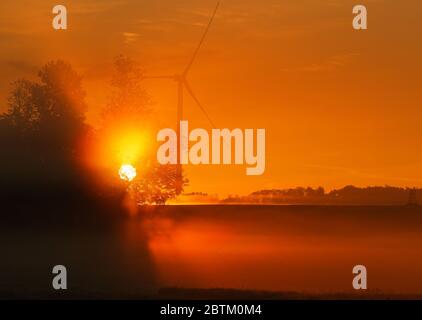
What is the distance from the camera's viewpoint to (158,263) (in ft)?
240

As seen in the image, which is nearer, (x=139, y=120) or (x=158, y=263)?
(x=158, y=263)

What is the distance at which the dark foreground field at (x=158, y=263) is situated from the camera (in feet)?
147

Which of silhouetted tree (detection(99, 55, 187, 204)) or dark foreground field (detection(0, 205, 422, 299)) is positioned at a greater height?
silhouetted tree (detection(99, 55, 187, 204))

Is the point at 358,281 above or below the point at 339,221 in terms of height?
below

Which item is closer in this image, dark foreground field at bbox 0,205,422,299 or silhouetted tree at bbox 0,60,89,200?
dark foreground field at bbox 0,205,422,299

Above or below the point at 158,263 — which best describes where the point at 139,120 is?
above

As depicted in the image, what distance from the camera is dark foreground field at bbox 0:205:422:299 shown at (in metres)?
44.9

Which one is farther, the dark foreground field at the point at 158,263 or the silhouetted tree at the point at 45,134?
the silhouetted tree at the point at 45,134

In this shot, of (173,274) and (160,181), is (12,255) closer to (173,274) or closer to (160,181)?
(160,181)

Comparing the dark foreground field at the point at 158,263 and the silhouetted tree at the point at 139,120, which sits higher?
the silhouetted tree at the point at 139,120

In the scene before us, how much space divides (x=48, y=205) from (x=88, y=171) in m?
5.26
